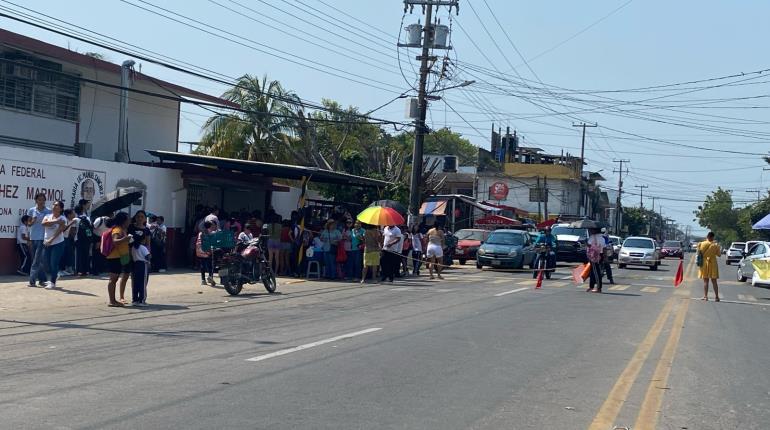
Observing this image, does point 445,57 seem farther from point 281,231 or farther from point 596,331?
point 596,331

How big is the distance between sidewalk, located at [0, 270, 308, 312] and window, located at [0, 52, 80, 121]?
300 inches

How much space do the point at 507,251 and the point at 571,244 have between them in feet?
36.9

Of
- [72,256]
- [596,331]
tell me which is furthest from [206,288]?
[596,331]

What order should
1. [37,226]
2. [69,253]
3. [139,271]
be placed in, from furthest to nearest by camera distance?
A: [69,253], [37,226], [139,271]

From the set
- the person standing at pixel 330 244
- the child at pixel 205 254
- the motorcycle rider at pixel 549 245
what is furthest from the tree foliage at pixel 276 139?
the child at pixel 205 254

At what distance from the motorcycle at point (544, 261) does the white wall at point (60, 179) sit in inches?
440

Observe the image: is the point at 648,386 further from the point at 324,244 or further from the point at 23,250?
the point at 324,244

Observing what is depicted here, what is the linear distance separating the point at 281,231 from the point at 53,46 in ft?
27.8

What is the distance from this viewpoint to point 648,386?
10.0m

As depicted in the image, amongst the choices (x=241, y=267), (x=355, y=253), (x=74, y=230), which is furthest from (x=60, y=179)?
(x=355, y=253)

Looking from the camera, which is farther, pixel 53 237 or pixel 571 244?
pixel 571 244

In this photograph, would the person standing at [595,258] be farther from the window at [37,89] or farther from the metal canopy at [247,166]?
the window at [37,89]

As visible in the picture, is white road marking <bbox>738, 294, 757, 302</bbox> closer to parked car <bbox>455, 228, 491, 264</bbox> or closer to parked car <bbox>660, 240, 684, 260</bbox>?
parked car <bbox>455, 228, 491, 264</bbox>

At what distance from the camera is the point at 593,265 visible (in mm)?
24500
